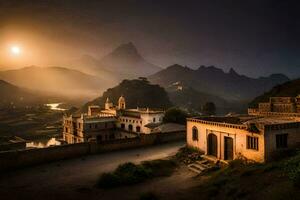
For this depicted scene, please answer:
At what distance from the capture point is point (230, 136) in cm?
2803

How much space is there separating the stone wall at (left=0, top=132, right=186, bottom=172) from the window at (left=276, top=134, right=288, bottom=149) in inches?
698

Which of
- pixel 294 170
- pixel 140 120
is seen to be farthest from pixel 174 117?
pixel 294 170

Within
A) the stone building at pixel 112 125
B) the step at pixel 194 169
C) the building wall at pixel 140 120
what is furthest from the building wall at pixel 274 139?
the building wall at pixel 140 120

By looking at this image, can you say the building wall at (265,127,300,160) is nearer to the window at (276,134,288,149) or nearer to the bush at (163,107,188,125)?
the window at (276,134,288,149)

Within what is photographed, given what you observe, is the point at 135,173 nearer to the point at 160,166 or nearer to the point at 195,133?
the point at 160,166

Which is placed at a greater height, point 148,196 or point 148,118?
point 148,118

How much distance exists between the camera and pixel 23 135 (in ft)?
359

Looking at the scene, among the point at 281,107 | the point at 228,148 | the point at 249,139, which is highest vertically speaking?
the point at 281,107

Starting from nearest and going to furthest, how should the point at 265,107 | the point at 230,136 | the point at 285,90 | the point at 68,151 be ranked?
the point at 230,136
the point at 68,151
the point at 265,107
the point at 285,90

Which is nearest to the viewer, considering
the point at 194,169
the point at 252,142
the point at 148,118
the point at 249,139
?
the point at 252,142

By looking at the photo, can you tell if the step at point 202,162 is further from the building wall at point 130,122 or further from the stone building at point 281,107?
the building wall at point 130,122

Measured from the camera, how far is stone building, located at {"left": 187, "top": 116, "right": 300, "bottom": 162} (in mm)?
24484

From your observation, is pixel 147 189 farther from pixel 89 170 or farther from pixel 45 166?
pixel 45 166

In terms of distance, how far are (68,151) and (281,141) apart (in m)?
22.2
